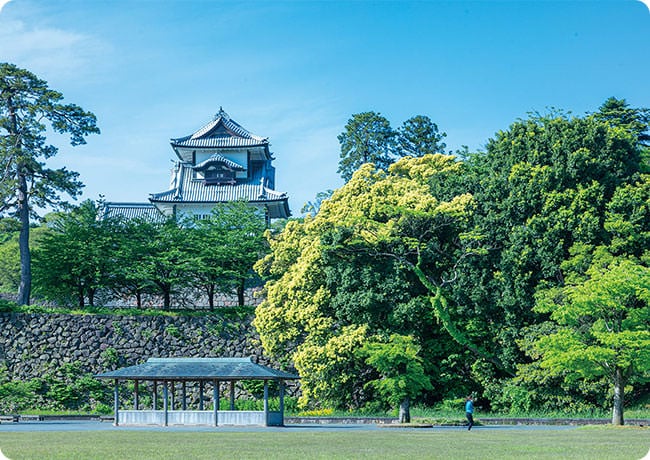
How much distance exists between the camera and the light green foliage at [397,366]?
105ft

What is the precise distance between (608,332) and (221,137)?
3433 centimetres

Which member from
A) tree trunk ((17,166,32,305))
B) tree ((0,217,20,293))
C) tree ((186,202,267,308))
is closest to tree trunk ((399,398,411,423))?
tree ((186,202,267,308))

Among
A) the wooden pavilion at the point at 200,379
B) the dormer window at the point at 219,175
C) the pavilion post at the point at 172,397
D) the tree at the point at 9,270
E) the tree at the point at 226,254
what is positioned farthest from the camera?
the dormer window at the point at 219,175

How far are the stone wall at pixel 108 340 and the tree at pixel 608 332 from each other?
14.3 m

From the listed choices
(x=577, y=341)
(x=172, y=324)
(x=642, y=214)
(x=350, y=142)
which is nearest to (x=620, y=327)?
(x=577, y=341)

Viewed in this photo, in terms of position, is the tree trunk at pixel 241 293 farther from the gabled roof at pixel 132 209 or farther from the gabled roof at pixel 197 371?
the gabled roof at pixel 132 209

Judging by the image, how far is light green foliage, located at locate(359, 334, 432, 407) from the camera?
31875 mm

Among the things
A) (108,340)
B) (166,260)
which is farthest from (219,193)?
(108,340)

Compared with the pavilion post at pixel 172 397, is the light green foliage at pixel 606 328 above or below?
above

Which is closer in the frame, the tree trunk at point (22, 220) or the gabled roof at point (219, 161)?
the tree trunk at point (22, 220)

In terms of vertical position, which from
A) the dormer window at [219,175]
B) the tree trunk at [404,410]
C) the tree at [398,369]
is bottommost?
the tree trunk at [404,410]

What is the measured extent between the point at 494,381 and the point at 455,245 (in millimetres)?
5691

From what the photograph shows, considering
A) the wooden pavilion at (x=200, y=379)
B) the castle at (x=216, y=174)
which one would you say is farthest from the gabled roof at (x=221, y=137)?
the wooden pavilion at (x=200, y=379)

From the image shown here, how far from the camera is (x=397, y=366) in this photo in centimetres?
3294
